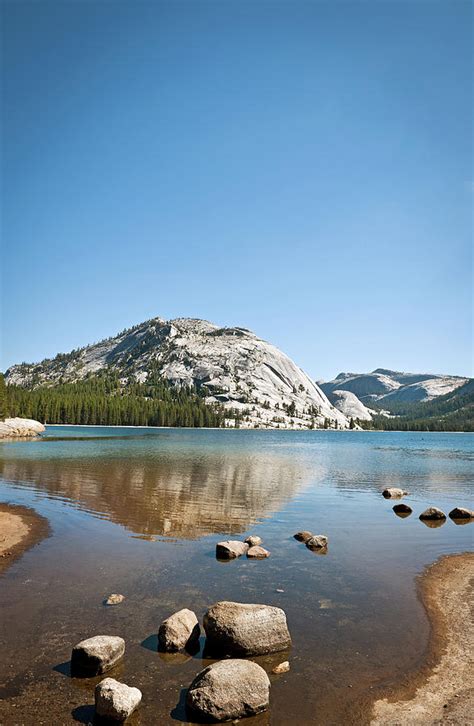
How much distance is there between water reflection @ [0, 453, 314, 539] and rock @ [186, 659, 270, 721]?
1629 cm

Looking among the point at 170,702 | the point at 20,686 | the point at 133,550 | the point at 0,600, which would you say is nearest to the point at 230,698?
the point at 170,702

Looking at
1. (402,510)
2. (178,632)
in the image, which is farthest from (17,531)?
(402,510)

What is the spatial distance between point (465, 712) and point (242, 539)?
1706 cm

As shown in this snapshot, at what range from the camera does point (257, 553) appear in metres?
23.7

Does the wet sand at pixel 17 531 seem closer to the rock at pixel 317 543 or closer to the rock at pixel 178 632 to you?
the rock at pixel 178 632

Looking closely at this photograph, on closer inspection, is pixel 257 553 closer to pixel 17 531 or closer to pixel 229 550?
pixel 229 550

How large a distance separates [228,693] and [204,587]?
814 centimetres

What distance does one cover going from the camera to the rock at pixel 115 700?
1058 centimetres

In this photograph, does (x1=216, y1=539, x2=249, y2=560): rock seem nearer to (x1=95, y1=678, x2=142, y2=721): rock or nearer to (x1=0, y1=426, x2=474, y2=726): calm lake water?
(x1=0, y1=426, x2=474, y2=726): calm lake water

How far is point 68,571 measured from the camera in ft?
68.6

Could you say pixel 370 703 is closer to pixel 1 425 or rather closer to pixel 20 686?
pixel 20 686

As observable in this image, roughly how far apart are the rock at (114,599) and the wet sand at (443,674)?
9825mm

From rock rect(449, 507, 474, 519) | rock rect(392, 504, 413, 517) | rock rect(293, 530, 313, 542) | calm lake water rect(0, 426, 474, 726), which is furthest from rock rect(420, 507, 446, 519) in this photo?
rock rect(293, 530, 313, 542)

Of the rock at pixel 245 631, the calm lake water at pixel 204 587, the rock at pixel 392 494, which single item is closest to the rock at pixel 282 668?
the calm lake water at pixel 204 587
